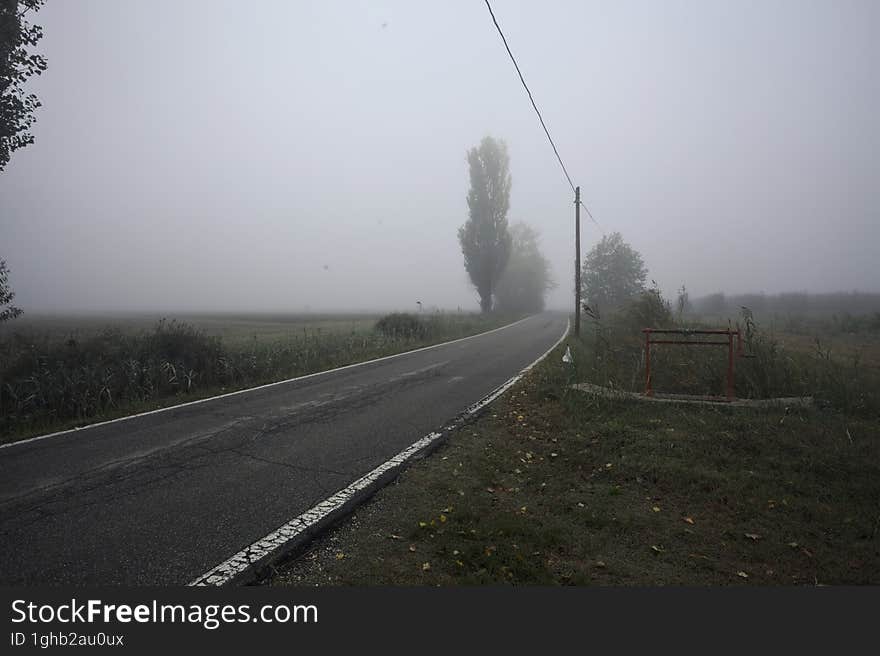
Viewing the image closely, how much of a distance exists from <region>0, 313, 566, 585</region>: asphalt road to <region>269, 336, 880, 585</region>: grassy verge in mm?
675

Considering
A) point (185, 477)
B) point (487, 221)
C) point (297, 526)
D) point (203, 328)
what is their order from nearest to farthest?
point (297, 526), point (185, 477), point (203, 328), point (487, 221)

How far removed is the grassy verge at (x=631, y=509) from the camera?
270cm

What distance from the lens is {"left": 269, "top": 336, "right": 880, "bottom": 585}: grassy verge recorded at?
2.70 meters

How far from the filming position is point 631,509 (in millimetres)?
3586

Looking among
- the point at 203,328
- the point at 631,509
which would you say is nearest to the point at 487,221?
the point at 203,328

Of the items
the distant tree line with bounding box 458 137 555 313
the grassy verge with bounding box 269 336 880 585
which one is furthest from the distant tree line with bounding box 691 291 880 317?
the grassy verge with bounding box 269 336 880 585

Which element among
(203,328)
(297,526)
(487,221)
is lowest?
(297,526)

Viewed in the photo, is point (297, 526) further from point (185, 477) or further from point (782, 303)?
point (782, 303)

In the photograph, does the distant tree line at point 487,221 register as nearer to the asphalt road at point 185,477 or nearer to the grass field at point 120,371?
the grass field at point 120,371

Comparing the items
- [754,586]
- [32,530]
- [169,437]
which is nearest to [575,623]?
[754,586]

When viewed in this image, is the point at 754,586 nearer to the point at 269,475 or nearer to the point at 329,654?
the point at 329,654

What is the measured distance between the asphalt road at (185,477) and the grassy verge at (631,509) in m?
0.67

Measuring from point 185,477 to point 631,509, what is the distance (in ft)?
13.8

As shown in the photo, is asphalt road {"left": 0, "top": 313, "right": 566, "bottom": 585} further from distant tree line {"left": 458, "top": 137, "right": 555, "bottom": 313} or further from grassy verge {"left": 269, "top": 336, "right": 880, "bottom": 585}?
distant tree line {"left": 458, "top": 137, "right": 555, "bottom": 313}
